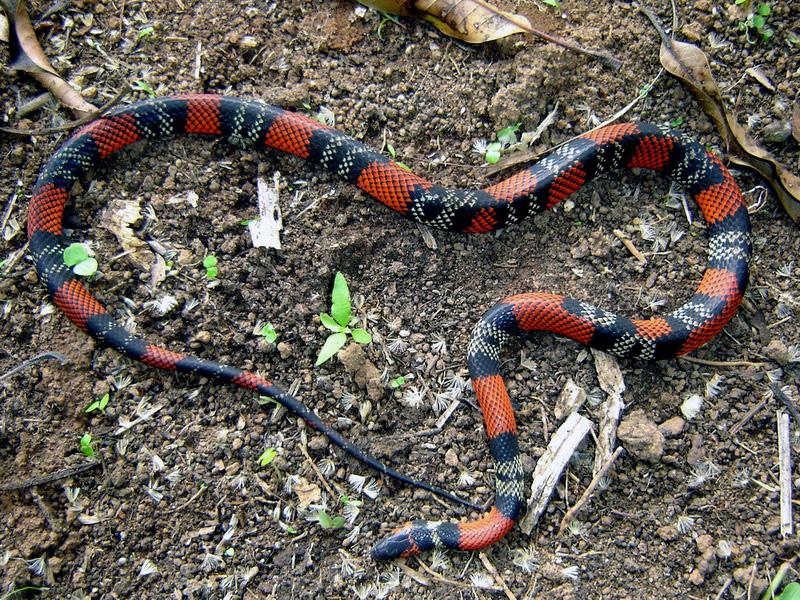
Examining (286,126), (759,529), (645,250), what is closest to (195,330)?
(286,126)

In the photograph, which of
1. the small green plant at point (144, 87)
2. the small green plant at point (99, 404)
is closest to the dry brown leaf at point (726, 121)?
the small green plant at point (144, 87)

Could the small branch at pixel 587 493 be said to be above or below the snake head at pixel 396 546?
above

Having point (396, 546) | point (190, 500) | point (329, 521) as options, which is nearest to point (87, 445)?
point (190, 500)

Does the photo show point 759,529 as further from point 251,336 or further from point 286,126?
point 286,126

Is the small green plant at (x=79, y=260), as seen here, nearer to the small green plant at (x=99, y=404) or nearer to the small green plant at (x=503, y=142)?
the small green plant at (x=99, y=404)

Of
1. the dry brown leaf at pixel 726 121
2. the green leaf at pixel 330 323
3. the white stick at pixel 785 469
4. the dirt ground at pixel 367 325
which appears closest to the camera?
the dirt ground at pixel 367 325

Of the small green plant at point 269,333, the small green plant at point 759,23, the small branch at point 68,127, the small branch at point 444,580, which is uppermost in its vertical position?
the small green plant at point 759,23

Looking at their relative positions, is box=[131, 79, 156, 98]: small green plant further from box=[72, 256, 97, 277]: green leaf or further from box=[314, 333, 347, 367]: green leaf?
box=[314, 333, 347, 367]: green leaf

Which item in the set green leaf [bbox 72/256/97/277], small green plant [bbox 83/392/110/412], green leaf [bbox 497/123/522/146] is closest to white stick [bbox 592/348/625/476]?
green leaf [bbox 497/123/522/146]
